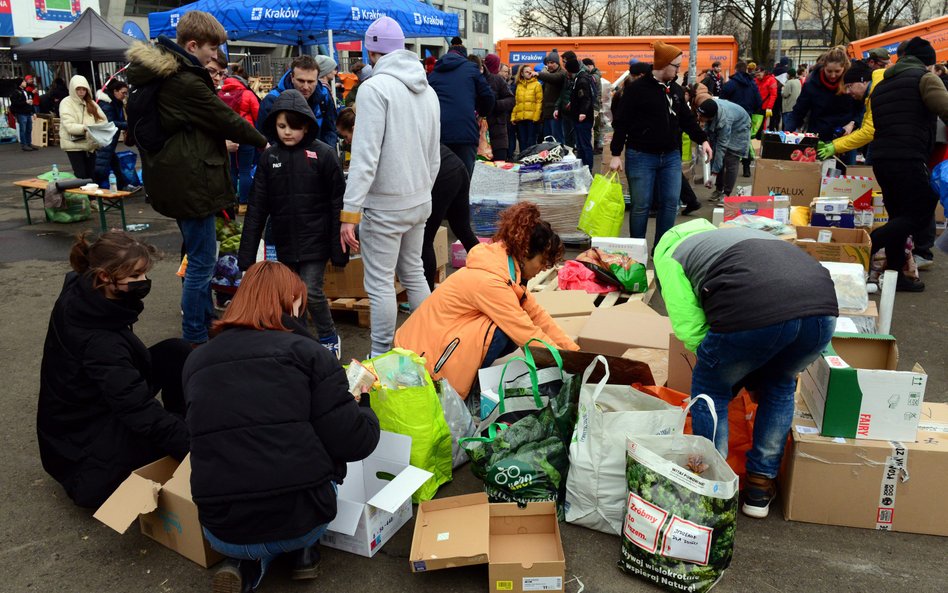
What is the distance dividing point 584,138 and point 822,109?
3.95 meters

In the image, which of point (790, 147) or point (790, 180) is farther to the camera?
point (790, 147)

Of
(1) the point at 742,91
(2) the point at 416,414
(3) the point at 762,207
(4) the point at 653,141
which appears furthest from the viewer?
(1) the point at 742,91

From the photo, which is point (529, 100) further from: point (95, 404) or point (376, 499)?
point (376, 499)

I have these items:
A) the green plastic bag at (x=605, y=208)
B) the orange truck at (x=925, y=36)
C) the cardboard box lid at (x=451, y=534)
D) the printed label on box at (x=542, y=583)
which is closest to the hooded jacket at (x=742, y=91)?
the orange truck at (x=925, y=36)

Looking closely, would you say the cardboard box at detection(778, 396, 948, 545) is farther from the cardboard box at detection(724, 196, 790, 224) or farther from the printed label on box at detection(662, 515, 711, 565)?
the cardboard box at detection(724, 196, 790, 224)

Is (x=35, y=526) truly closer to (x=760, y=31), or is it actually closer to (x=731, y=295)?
(x=731, y=295)

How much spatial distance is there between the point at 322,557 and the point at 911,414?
2264 millimetres

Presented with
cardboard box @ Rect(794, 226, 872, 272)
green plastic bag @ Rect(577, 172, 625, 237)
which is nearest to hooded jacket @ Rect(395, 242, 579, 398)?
cardboard box @ Rect(794, 226, 872, 272)

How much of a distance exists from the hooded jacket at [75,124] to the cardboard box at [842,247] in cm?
819

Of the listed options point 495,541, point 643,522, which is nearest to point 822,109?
point 643,522

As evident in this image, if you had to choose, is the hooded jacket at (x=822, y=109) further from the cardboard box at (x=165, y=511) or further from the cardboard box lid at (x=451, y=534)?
the cardboard box at (x=165, y=511)

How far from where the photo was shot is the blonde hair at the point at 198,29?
4289 millimetres

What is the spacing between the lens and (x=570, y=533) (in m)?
3.00

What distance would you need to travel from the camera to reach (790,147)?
7520mm
